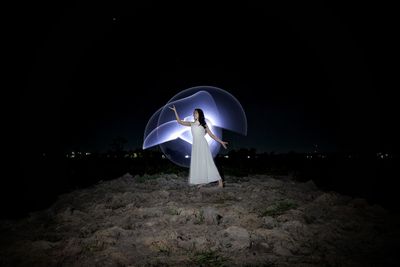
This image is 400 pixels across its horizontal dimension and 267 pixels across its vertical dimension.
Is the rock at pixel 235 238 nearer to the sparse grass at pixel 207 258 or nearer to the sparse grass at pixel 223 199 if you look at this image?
the sparse grass at pixel 207 258

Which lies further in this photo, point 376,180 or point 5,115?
point 5,115

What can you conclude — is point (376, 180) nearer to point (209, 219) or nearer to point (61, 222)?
point (209, 219)

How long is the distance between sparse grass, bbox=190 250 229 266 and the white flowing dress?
5.19 metres

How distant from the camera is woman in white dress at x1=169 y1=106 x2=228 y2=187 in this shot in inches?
361

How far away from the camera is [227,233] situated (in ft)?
15.1

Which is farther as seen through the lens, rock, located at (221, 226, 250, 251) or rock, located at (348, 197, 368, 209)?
rock, located at (348, 197, 368, 209)

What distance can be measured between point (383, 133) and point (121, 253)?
26.7m

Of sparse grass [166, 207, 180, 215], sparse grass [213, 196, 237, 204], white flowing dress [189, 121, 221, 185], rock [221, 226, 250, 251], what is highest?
white flowing dress [189, 121, 221, 185]

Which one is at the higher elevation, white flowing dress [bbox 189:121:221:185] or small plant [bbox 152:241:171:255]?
white flowing dress [bbox 189:121:221:185]

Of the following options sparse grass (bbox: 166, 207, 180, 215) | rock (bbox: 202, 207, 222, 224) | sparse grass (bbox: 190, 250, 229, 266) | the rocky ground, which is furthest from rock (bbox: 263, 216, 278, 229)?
sparse grass (bbox: 166, 207, 180, 215)

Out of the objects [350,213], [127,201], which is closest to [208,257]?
[350,213]

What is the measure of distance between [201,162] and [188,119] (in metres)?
4.73

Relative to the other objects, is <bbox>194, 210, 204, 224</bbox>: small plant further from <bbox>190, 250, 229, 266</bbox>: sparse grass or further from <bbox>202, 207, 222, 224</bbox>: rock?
<bbox>190, 250, 229, 266</bbox>: sparse grass

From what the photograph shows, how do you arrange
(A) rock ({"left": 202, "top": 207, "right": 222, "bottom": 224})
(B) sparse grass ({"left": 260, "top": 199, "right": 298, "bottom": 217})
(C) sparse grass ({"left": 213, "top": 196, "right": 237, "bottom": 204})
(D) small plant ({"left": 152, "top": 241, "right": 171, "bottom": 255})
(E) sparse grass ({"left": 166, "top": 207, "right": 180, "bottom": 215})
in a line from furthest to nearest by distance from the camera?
(C) sparse grass ({"left": 213, "top": 196, "right": 237, "bottom": 204}), (E) sparse grass ({"left": 166, "top": 207, "right": 180, "bottom": 215}), (B) sparse grass ({"left": 260, "top": 199, "right": 298, "bottom": 217}), (A) rock ({"left": 202, "top": 207, "right": 222, "bottom": 224}), (D) small plant ({"left": 152, "top": 241, "right": 171, "bottom": 255})
